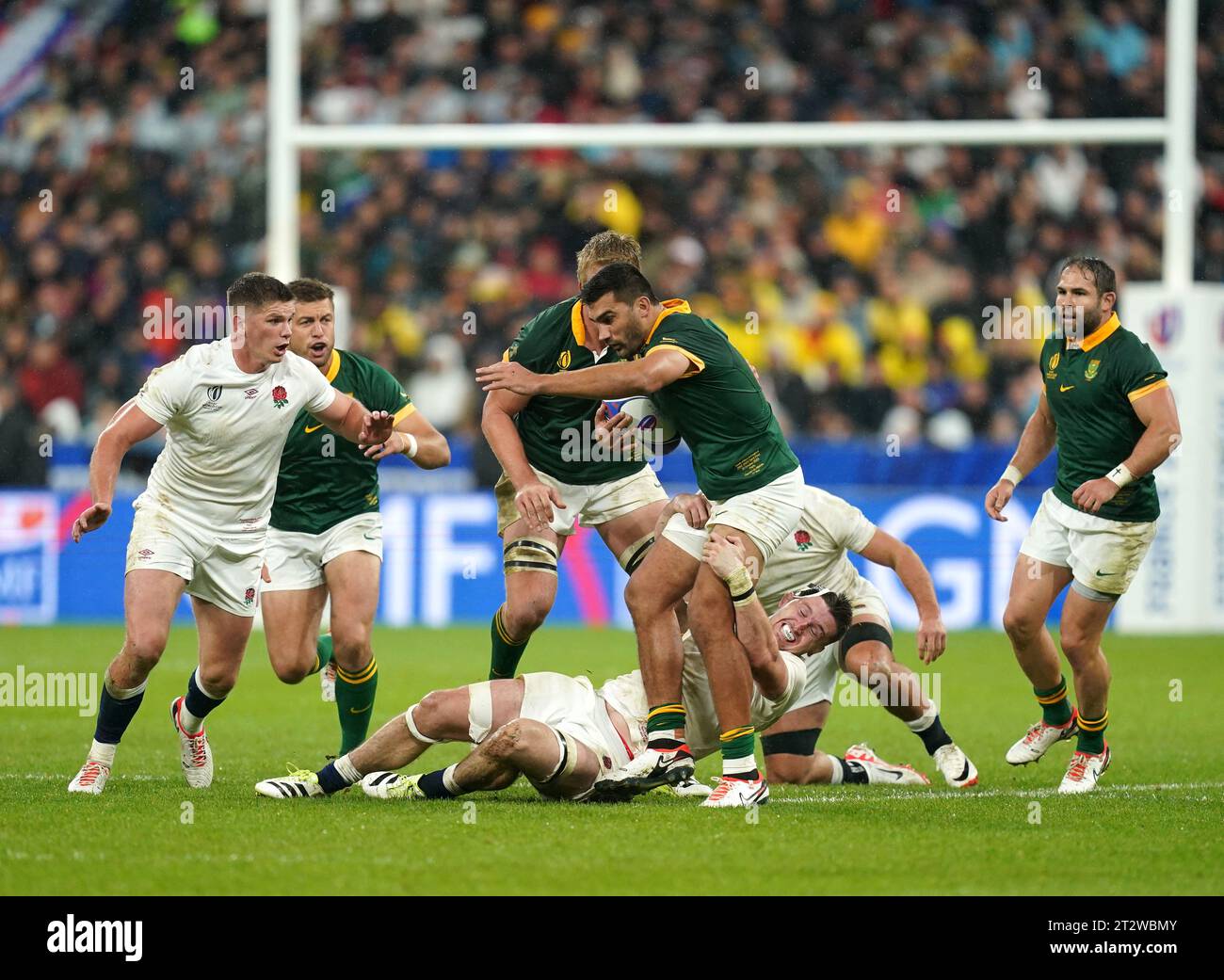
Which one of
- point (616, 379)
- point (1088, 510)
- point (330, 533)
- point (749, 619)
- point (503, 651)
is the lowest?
point (503, 651)

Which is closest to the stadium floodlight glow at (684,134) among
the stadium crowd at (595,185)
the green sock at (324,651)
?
the stadium crowd at (595,185)

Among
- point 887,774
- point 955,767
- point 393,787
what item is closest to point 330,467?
point 393,787

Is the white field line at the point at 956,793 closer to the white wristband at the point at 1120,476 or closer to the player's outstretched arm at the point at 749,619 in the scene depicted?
the player's outstretched arm at the point at 749,619

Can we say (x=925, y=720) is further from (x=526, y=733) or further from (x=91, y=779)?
(x=91, y=779)

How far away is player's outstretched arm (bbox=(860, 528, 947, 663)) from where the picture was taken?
7.38 meters

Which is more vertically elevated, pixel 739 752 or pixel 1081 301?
pixel 1081 301

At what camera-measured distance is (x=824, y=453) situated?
15820mm

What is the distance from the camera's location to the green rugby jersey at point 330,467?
846cm

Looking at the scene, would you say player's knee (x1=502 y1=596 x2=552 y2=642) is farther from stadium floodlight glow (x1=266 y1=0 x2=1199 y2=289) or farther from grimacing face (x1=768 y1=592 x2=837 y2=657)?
stadium floodlight glow (x1=266 y1=0 x2=1199 y2=289)

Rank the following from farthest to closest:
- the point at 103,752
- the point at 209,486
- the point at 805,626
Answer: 1. the point at 805,626
2. the point at 209,486
3. the point at 103,752

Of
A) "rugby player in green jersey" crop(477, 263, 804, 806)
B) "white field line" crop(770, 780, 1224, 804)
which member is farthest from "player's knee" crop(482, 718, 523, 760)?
"white field line" crop(770, 780, 1224, 804)

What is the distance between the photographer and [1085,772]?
789cm

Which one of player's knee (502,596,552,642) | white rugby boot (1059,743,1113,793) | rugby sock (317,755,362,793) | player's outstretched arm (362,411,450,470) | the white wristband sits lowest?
white rugby boot (1059,743,1113,793)

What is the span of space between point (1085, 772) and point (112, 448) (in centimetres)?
433
